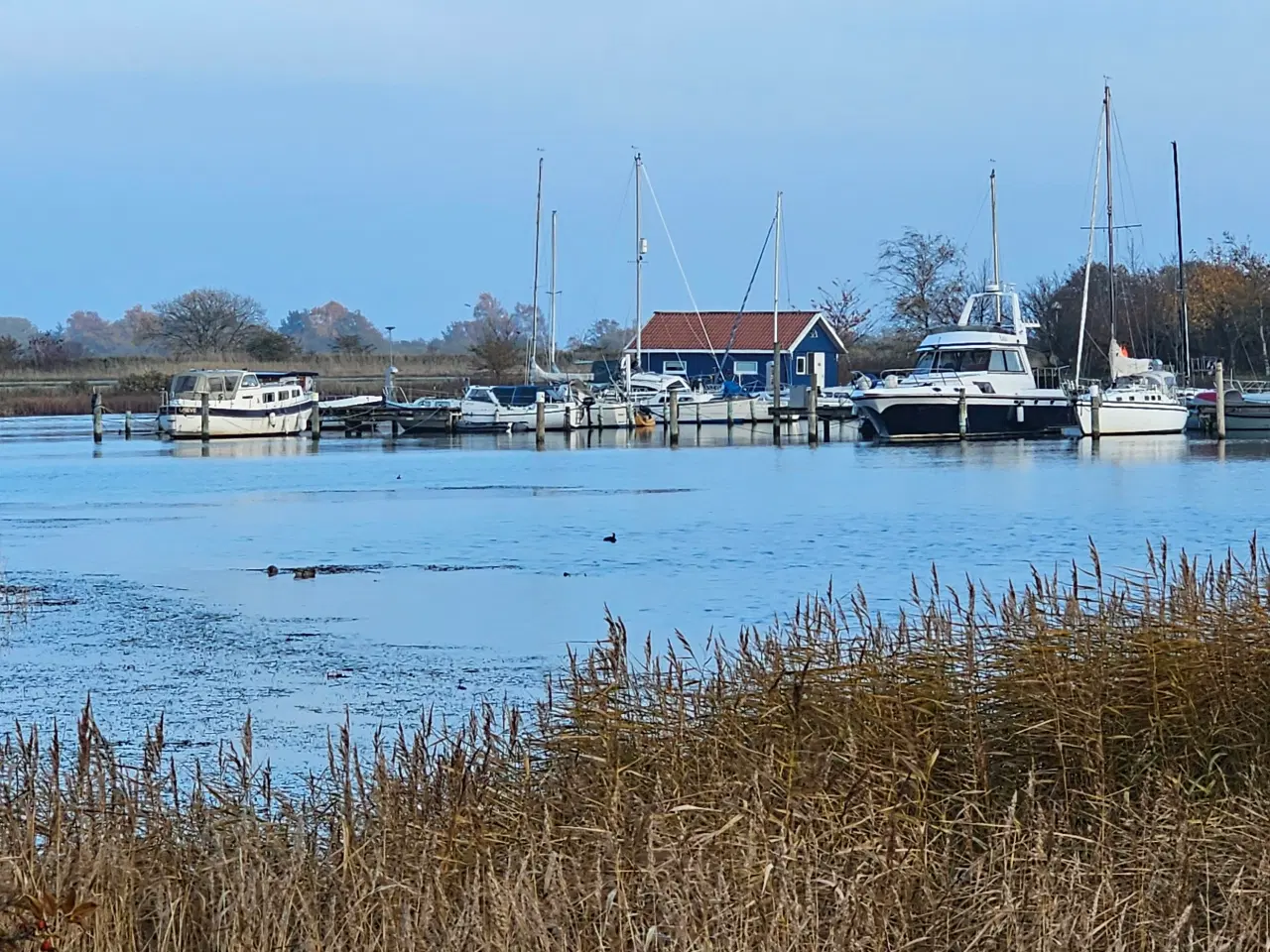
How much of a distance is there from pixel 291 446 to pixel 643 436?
44.0 ft

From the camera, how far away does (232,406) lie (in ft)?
228

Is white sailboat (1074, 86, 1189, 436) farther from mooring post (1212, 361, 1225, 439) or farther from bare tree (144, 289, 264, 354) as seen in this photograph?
bare tree (144, 289, 264, 354)

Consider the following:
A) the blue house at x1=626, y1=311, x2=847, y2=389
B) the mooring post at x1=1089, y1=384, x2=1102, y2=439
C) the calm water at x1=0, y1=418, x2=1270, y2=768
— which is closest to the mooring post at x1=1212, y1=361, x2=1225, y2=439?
the mooring post at x1=1089, y1=384, x2=1102, y2=439

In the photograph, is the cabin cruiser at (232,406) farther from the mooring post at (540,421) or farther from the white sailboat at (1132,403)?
the white sailboat at (1132,403)

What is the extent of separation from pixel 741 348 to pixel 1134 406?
36.2 meters

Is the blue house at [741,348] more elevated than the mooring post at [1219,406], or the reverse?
the blue house at [741,348]

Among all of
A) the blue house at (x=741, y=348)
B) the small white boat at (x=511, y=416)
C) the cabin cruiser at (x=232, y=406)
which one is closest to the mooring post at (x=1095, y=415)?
the small white boat at (x=511, y=416)

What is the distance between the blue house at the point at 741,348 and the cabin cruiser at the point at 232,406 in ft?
82.8

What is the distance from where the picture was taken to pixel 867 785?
883 centimetres

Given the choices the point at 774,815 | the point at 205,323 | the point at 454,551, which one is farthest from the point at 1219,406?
the point at 205,323

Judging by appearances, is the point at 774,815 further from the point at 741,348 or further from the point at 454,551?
the point at 741,348

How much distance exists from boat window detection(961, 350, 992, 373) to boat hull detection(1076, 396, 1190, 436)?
3291 mm

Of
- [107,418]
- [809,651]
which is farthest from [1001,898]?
[107,418]

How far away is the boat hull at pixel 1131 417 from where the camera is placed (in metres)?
60.7
